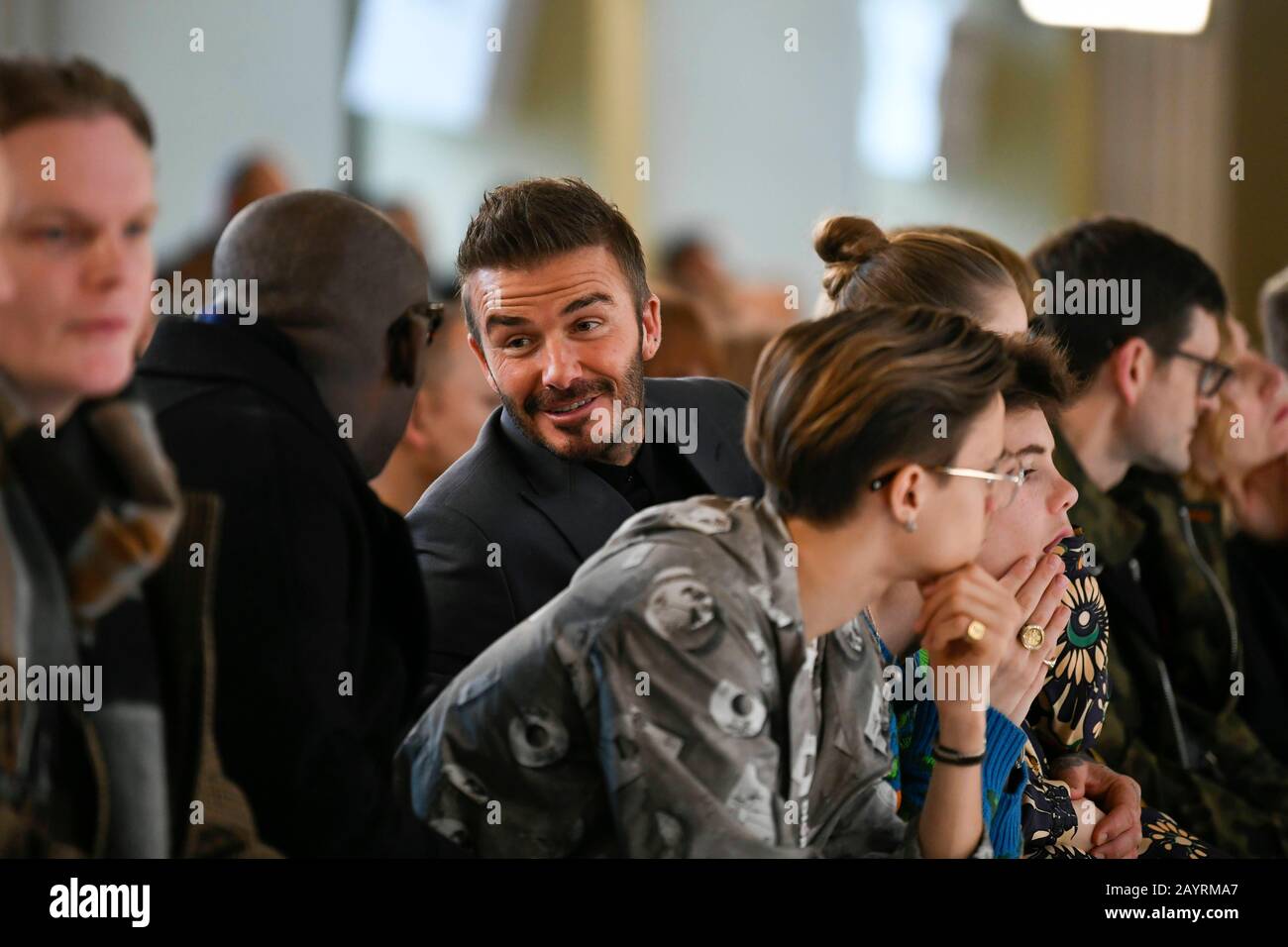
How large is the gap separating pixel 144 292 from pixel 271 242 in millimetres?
154

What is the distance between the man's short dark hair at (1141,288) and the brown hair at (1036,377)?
57 centimetres

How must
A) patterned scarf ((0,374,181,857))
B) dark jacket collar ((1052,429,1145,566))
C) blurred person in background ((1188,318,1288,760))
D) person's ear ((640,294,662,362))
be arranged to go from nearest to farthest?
1. patterned scarf ((0,374,181,857))
2. person's ear ((640,294,662,362))
3. dark jacket collar ((1052,429,1145,566))
4. blurred person in background ((1188,318,1288,760))

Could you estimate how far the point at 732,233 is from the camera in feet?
18.9

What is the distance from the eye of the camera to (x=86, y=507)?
4.47 feet

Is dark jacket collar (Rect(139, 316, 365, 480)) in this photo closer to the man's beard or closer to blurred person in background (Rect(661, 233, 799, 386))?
the man's beard

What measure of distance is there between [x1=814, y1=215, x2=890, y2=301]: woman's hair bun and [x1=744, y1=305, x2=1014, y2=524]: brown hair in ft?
1.49

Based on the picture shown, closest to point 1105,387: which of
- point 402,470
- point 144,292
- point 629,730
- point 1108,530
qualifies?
point 1108,530

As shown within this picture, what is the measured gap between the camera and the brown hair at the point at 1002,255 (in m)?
2.15

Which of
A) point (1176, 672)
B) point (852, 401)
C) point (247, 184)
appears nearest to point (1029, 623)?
point (852, 401)

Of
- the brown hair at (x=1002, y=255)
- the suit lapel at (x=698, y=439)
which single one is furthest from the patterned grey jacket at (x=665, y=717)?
the brown hair at (x=1002, y=255)

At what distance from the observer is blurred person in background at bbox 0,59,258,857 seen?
4.41 ft

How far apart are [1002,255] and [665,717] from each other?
104cm

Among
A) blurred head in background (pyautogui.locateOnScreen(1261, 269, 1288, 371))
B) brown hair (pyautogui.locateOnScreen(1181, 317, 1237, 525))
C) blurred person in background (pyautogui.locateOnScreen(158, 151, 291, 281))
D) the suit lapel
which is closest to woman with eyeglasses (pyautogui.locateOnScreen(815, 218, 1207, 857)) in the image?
the suit lapel
